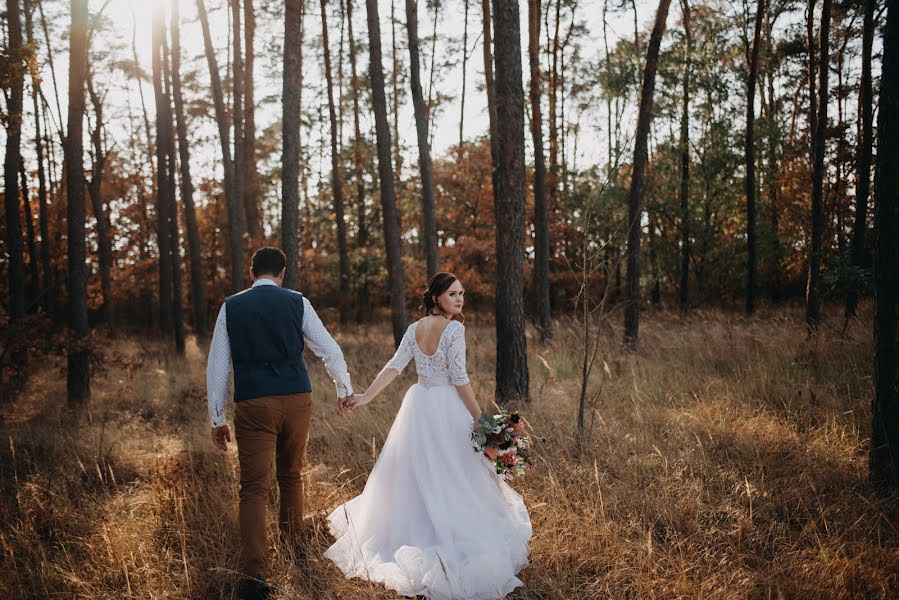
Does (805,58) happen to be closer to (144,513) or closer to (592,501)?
(592,501)

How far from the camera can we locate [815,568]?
3594 mm

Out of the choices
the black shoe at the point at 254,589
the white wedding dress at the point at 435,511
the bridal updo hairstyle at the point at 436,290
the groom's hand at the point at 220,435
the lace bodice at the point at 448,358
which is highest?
the bridal updo hairstyle at the point at 436,290

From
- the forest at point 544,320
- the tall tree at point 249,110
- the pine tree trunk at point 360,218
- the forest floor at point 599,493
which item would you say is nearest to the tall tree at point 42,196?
the forest at point 544,320

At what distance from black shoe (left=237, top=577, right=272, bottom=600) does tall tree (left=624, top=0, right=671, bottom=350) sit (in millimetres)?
8048

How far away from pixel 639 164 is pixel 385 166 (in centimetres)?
499

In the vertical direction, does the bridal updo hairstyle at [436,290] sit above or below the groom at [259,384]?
above

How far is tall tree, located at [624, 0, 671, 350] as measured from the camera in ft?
34.0

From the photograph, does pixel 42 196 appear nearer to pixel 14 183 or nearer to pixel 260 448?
pixel 14 183

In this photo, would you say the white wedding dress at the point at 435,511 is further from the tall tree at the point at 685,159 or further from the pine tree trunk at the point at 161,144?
the tall tree at the point at 685,159

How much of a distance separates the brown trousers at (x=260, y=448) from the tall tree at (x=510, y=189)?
3.55m

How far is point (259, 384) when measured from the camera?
388cm

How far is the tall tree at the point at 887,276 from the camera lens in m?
4.30

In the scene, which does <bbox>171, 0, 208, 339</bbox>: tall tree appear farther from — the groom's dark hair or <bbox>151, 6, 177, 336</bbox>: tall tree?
the groom's dark hair

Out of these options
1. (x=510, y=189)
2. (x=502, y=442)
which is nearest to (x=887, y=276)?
(x=502, y=442)
